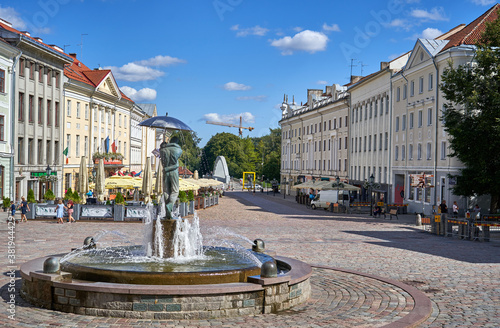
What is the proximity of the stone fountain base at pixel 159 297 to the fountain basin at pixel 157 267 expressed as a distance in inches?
18.6

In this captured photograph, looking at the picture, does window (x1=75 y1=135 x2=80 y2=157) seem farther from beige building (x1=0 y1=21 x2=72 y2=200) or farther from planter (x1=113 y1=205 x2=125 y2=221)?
planter (x1=113 y1=205 x2=125 y2=221)

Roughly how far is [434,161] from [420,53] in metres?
9.05

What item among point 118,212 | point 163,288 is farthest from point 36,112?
point 163,288

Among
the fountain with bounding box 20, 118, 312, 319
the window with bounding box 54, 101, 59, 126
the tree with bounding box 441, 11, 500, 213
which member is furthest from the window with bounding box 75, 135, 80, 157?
the fountain with bounding box 20, 118, 312, 319

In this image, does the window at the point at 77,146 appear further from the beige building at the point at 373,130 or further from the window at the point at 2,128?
the beige building at the point at 373,130

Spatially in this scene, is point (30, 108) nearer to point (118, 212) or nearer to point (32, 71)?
point (32, 71)

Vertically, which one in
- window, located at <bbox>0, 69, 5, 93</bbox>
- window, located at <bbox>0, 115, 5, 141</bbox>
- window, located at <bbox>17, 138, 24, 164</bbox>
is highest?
window, located at <bbox>0, 69, 5, 93</bbox>

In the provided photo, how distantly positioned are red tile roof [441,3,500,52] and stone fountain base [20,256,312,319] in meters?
33.7

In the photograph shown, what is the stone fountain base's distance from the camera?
10.2 metres

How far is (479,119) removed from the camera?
3388 cm

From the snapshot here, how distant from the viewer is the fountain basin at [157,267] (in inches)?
439

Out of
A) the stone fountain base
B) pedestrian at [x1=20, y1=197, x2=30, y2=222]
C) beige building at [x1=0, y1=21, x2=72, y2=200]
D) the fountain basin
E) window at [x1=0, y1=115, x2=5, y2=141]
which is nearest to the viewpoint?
the stone fountain base

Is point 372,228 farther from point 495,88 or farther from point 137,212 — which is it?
point 137,212

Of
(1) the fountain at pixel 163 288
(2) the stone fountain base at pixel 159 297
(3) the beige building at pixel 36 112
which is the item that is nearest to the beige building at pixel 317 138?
(3) the beige building at pixel 36 112
